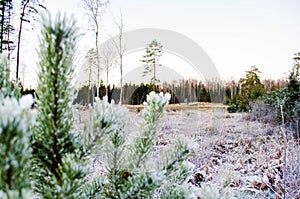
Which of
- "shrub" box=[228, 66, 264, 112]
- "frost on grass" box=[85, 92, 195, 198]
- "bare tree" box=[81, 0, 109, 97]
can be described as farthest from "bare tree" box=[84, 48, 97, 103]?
"frost on grass" box=[85, 92, 195, 198]

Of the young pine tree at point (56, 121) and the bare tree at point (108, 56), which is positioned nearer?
the young pine tree at point (56, 121)

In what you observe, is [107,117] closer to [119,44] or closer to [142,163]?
[142,163]

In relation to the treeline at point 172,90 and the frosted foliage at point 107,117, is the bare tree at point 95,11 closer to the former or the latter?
the treeline at point 172,90

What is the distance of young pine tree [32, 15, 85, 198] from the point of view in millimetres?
288

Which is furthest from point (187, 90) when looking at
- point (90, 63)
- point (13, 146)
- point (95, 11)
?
point (13, 146)

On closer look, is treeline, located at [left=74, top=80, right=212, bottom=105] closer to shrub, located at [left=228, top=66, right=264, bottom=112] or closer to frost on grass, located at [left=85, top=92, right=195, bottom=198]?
shrub, located at [left=228, top=66, right=264, bottom=112]

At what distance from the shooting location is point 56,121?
0.32 m

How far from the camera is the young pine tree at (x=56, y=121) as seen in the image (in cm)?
29

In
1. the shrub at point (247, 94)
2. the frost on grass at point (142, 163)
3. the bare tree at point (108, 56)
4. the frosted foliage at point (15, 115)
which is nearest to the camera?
the frosted foliage at point (15, 115)

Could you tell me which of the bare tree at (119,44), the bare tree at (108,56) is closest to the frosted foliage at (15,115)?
the bare tree at (119,44)

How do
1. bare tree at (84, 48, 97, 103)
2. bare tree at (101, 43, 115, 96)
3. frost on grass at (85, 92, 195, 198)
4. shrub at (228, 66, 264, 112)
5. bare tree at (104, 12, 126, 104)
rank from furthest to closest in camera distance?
bare tree at (101, 43, 115, 96) → bare tree at (84, 48, 97, 103) → bare tree at (104, 12, 126, 104) → shrub at (228, 66, 264, 112) → frost on grass at (85, 92, 195, 198)

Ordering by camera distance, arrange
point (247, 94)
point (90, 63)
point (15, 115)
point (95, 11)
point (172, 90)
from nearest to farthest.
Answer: point (15, 115)
point (247, 94)
point (95, 11)
point (90, 63)
point (172, 90)

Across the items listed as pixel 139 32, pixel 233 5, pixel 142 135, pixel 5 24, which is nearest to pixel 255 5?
pixel 233 5

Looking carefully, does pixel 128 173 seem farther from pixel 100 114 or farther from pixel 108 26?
pixel 108 26
